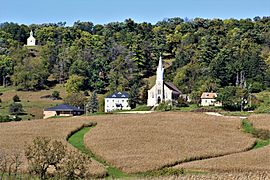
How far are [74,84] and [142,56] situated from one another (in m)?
21.2

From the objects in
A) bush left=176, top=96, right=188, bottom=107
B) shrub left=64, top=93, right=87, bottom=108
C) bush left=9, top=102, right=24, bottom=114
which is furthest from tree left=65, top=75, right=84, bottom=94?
bush left=176, top=96, right=188, bottom=107

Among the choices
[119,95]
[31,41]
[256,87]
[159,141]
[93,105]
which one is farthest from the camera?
[31,41]

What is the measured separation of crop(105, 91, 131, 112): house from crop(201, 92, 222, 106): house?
1250 centimetres

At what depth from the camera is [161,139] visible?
156 ft

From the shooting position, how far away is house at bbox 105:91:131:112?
97750 millimetres

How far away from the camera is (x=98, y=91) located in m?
114

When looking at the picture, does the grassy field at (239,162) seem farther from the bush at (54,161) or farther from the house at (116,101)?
the house at (116,101)

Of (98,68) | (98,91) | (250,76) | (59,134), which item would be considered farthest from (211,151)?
(98,68)

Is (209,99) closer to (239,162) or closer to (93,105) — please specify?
(93,105)

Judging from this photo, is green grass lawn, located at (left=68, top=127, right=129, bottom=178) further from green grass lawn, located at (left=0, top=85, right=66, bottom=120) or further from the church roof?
the church roof

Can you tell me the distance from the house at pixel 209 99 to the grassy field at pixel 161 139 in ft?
88.1

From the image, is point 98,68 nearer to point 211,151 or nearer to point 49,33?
point 49,33

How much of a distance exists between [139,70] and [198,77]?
2060 centimetres

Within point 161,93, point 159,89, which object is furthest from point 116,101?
point 161,93
